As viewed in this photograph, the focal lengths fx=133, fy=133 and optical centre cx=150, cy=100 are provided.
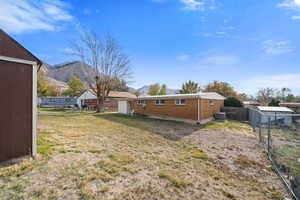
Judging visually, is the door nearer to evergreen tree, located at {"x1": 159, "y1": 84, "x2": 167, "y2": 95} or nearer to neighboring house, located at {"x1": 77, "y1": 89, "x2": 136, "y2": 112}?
neighboring house, located at {"x1": 77, "y1": 89, "x2": 136, "y2": 112}

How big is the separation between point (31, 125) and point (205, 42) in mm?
14082

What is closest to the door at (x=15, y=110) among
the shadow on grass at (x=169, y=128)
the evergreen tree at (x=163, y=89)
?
the shadow on grass at (x=169, y=128)

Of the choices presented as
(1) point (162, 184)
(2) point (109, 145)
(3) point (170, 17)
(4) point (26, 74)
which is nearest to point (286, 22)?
(3) point (170, 17)

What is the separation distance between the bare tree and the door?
54.2 ft

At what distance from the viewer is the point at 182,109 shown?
12.4m

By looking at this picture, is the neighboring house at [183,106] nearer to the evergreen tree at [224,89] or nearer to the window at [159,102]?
the window at [159,102]

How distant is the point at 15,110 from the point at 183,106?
11111 mm

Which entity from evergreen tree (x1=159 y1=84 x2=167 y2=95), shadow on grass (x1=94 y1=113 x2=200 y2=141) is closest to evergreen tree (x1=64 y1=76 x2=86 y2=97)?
evergreen tree (x1=159 y1=84 x2=167 y2=95)

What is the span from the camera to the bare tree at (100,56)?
65.0ft

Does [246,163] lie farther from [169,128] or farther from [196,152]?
[169,128]

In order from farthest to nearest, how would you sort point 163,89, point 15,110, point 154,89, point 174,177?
1. point 154,89
2. point 163,89
3. point 15,110
4. point 174,177

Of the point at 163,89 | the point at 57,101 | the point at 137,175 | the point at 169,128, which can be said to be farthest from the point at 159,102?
the point at 57,101

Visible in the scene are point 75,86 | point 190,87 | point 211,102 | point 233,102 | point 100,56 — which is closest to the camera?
point 211,102

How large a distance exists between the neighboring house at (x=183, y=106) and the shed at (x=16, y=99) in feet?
34.7
